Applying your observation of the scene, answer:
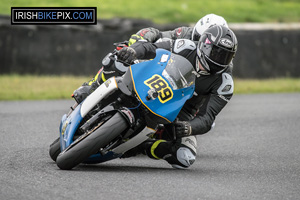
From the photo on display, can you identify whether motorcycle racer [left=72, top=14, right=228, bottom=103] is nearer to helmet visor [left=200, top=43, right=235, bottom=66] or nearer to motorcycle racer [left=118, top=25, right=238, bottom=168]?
motorcycle racer [left=118, top=25, right=238, bottom=168]

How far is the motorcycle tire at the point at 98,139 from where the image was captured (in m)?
5.41

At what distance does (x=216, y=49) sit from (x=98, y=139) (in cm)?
150

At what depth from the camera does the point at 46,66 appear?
15.2 metres

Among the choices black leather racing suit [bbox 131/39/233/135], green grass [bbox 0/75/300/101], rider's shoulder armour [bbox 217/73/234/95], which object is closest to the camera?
black leather racing suit [bbox 131/39/233/135]

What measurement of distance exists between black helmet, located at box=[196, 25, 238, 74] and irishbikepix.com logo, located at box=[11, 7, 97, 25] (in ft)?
30.2

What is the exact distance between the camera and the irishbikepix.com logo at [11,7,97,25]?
15364 millimetres

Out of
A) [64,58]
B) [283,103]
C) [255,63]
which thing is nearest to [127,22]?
[64,58]

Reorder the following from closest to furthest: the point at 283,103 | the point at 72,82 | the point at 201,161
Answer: the point at 201,161
the point at 283,103
the point at 72,82

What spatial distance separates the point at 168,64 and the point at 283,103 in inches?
311

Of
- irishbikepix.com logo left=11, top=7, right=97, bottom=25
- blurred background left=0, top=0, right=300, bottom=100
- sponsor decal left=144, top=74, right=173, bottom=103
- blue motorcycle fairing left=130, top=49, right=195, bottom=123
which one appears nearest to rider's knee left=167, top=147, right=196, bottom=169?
blue motorcycle fairing left=130, top=49, right=195, bottom=123

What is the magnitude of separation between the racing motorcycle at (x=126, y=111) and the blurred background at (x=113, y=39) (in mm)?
7886

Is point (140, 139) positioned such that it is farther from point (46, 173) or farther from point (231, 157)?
point (231, 157)

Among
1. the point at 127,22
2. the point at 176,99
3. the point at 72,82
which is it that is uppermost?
the point at 176,99

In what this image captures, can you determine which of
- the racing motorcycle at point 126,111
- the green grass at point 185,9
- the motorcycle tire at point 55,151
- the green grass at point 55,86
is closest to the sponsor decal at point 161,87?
the racing motorcycle at point 126,111
